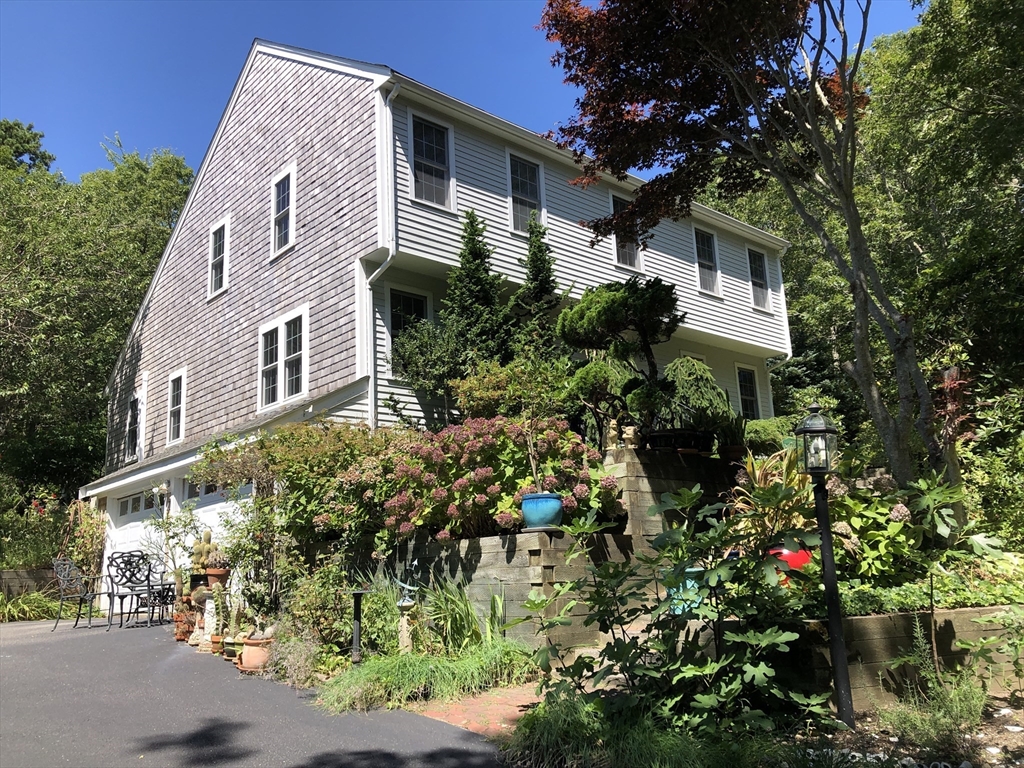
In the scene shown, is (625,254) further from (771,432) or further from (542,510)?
(542,510)

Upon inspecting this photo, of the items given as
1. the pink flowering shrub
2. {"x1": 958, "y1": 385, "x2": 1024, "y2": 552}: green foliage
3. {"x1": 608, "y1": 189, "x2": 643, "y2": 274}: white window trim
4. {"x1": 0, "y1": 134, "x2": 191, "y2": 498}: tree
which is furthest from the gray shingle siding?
{"x1": 958, "y1": 385, "x2": 1024, "y2": 552}: green foliage

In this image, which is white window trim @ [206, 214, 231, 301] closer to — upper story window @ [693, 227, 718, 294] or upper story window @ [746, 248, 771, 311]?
upper story window @ [693, 227, 718, 294]

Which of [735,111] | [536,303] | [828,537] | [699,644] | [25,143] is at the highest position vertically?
[25,143]

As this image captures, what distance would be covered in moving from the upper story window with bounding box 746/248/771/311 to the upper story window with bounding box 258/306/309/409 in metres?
11.7

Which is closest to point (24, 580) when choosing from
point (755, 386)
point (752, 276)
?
point (755, 386)

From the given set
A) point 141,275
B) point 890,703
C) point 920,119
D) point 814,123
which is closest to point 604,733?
point 890,703

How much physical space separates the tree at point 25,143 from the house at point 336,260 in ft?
63.6

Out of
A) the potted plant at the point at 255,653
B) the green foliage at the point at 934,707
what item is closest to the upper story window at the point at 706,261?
the potted plant at the point at 255,653

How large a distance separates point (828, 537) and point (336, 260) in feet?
31.2

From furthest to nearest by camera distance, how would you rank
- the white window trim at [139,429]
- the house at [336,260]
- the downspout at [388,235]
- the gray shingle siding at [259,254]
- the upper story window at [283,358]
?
1. the white window trim at [139,429]
2. the upper story window at [283,358]
3. the gray shingle siding at [259,254]
4. the house at [336,260]
5. the downspout at [388,235]

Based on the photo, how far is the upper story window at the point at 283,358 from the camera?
485 inches

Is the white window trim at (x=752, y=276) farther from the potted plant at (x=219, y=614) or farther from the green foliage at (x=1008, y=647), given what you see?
the potted plant at (x=219, y=614)

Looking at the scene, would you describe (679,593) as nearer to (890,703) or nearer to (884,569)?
(890,703)

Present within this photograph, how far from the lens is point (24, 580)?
1441 centimetres
